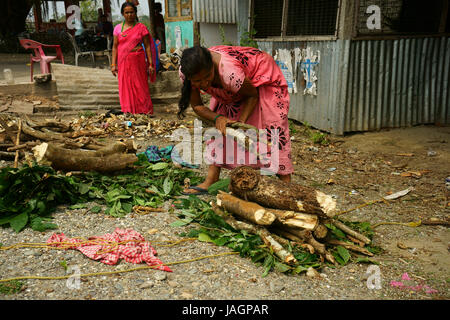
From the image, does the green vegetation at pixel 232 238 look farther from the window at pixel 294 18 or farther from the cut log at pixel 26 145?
the window at pixel 294 18

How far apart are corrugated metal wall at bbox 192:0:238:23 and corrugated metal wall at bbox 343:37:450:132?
470 cm

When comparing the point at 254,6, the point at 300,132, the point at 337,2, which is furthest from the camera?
the point at 254,6

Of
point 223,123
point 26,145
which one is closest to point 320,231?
point 223,123

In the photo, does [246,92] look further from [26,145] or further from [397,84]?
[397,84]

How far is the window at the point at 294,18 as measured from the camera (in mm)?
5418

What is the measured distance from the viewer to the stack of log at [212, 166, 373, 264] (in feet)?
8.09

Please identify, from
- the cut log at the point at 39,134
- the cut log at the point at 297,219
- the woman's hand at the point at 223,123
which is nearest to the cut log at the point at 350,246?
the cut log at the point at 297,219

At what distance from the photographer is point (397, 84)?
5.56 m

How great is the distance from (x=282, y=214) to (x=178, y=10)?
28.3 ft

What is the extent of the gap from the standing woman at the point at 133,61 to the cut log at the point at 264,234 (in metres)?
4.19

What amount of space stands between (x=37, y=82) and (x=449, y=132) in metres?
7.09

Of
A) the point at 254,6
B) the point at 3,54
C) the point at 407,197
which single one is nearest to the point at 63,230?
the point at 407,197
